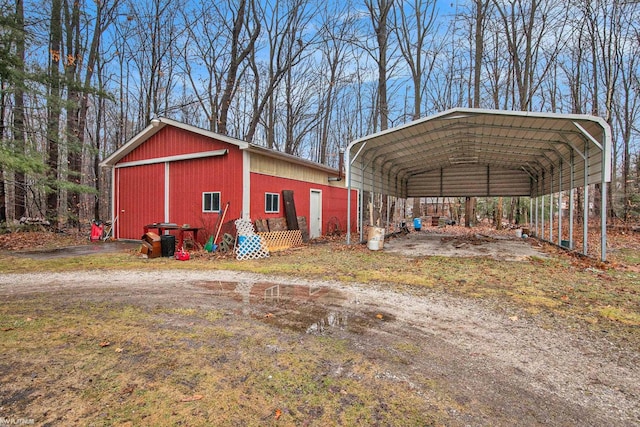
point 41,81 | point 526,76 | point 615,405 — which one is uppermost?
point 526,76

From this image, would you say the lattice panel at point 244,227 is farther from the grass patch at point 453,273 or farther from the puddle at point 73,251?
the puddle at point 73,251

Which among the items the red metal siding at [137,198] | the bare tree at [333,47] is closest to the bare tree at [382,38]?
the bare tree at [333,47]

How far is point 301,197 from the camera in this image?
41.9 feet

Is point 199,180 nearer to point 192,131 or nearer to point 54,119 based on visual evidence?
point 192,131

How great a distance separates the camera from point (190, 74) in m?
20.6

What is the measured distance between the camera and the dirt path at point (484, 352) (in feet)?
7.18

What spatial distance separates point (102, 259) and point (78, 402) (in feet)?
23.3

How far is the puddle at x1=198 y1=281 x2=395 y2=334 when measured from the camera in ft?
12.1

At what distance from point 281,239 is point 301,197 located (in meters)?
2.61

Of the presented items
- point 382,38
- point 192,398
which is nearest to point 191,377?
point 192,398

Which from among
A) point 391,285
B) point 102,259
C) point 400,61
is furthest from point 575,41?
point 102,259

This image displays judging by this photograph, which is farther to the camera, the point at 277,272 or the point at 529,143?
the point at 529,143

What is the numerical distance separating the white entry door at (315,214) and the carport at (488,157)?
2.31 m

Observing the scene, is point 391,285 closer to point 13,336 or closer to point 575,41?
point 13,336
